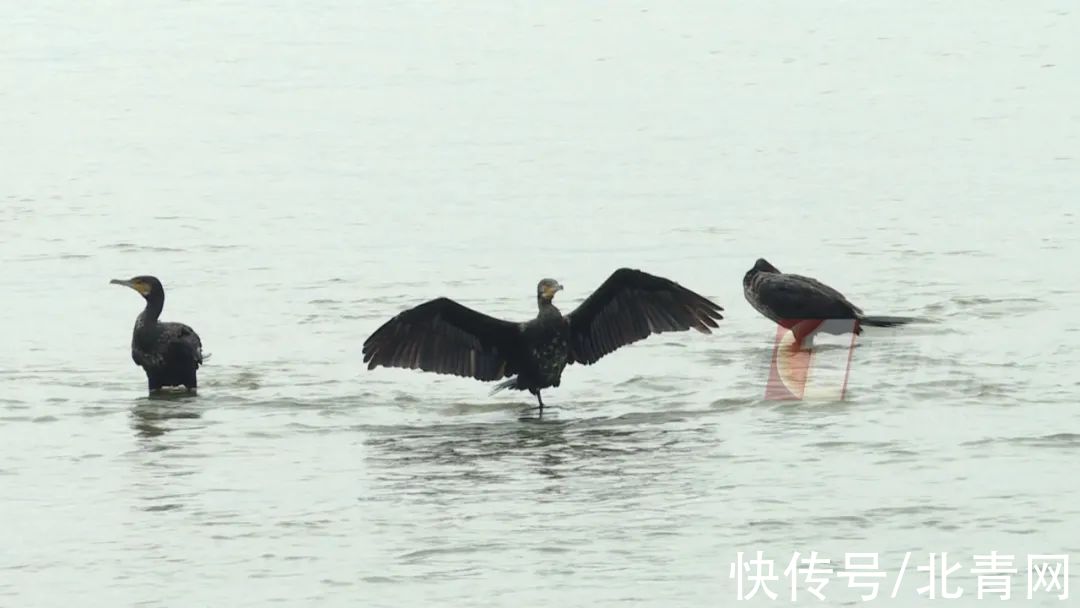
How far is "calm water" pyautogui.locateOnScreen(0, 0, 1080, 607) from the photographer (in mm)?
9859

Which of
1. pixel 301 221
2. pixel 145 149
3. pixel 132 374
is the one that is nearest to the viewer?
pixel 132 374

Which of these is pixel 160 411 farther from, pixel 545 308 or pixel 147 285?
pixel 545 308

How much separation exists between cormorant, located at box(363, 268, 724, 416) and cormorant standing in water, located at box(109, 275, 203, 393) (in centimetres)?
124

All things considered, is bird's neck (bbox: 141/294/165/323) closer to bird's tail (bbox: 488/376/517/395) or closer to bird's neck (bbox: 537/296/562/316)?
bird's tail (bbox: 488/376/517/395)

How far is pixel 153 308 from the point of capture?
13922mm

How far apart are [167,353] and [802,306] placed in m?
4.13

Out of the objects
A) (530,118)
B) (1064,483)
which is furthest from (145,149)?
(1064,483)

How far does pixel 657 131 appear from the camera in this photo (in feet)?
75.9

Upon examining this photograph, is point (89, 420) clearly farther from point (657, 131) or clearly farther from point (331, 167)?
point (657, 131)

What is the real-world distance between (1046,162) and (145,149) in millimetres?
9348

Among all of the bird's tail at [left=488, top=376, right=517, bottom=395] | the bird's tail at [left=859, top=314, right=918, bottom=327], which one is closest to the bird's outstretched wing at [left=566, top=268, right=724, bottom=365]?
the bird's tail at [left=488, top=376, right=517, bottom=395]

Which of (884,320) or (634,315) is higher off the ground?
(634,315)

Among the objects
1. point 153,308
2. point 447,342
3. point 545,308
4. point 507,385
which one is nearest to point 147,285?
point 153,308

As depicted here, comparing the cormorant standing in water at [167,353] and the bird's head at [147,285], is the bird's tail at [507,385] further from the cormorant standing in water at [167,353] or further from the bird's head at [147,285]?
the bird's head at [147,285]
